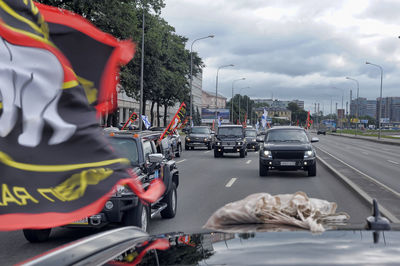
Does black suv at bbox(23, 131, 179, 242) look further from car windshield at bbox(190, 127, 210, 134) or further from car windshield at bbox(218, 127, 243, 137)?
car windshield at bbox(190, 127, 210, 134)

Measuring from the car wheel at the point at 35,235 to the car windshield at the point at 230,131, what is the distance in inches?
906

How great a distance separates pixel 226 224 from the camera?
3031 mm

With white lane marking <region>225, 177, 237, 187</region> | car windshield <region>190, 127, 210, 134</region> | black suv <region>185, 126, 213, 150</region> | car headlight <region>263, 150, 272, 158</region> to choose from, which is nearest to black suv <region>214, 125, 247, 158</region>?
black suv <region>185, 126, 213, 150</region>

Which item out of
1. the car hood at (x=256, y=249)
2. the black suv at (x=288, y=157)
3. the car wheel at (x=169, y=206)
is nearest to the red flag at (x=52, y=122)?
the car hood at (x=256, y=249)

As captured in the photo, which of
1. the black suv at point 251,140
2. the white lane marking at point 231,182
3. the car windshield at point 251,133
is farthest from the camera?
the car windshield at point 251,133

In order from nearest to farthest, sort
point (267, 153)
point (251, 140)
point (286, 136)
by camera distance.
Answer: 1. point (267, 153)
2. point (286, 136)
3. point (251, 140)

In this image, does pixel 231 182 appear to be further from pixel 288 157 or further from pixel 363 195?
pixel 363 195

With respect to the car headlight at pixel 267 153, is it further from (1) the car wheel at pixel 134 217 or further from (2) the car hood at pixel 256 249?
(2) the car hood at pixel 256 249

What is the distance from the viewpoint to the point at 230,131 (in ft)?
100

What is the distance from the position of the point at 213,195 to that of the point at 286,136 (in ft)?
22.8

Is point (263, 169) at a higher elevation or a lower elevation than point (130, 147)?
lower

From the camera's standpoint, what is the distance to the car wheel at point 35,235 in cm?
730

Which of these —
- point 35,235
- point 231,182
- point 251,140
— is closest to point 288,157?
point 231,182

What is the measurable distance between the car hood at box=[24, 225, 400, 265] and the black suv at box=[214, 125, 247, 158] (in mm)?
26021
